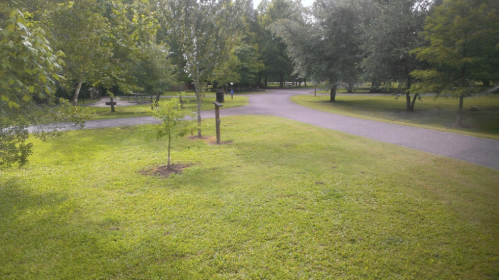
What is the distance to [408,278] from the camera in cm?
290

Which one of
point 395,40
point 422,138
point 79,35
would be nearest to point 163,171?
point 79,35

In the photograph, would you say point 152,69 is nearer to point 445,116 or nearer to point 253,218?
point 253,218

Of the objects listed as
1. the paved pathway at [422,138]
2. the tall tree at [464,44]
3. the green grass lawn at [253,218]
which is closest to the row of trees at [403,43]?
the tall tree at [464,44]

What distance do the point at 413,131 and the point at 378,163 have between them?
16.1 feet

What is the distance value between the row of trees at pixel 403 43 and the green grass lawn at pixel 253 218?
28.2ft

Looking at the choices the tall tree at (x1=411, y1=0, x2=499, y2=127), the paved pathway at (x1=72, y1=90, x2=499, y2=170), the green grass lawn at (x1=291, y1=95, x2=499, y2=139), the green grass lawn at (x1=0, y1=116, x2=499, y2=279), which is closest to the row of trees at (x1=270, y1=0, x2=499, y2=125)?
the tall tree at (x1=411, y1=0, x2=499, y2=127)

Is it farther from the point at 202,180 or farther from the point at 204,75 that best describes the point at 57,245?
the point at 204,75

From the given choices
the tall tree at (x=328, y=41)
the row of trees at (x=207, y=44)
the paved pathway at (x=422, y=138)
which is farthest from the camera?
the tall tree at (x=328, y=41)

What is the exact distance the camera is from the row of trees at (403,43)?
12194mm

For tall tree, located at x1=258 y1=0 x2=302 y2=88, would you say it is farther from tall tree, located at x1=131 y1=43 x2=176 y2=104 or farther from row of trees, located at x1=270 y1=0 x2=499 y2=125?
tall tree, located at x1=131 y1=43 x2=176 y2=104

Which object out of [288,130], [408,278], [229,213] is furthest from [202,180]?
[288,130]

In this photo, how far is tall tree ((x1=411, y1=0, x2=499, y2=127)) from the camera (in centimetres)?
1180

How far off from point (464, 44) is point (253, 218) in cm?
1350

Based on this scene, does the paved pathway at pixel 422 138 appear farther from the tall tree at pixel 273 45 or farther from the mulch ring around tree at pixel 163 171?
the tall tree at pixel 273 45
